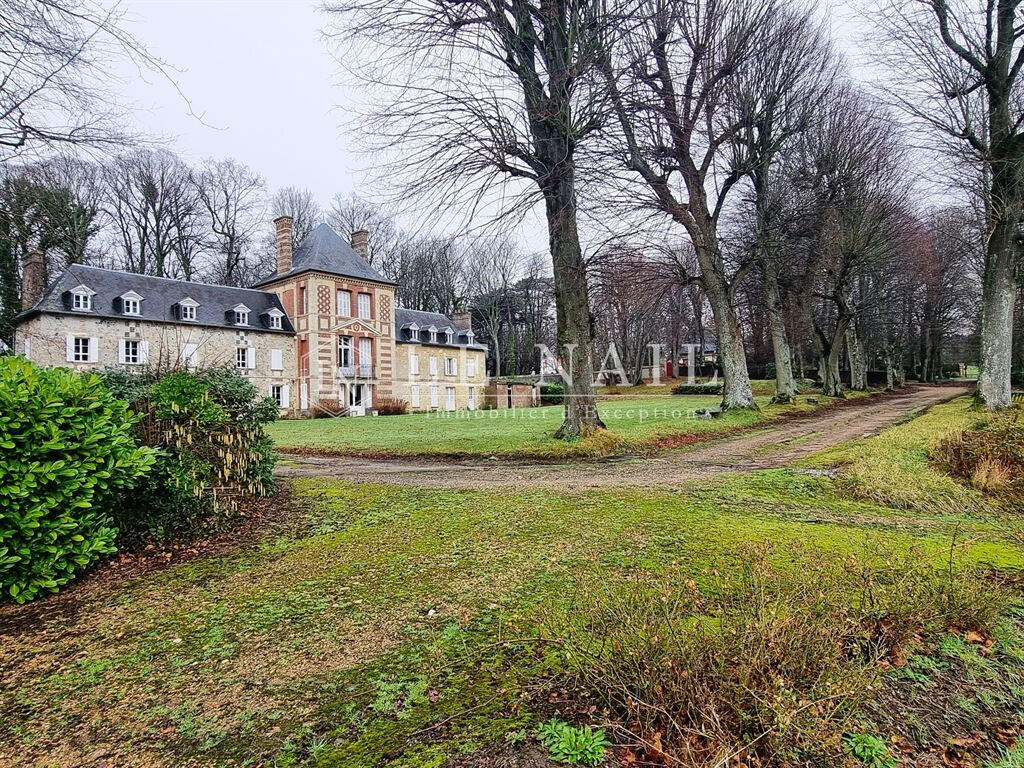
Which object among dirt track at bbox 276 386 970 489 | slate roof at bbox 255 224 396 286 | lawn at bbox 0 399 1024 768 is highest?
slate roof at bbox 255 224 396 286

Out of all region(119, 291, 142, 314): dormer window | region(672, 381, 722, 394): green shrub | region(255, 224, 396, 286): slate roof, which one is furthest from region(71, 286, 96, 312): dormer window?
region(672, 381, 722, 394): green shrub

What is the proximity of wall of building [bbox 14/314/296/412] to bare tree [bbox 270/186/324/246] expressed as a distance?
1764 centimetres

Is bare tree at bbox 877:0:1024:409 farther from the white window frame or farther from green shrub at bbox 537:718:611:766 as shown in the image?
the white window frame

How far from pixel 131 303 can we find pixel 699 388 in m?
31.5

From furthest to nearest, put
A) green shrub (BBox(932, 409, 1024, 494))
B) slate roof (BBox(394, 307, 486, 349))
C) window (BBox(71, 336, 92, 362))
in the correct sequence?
slate roof (BBox(394, 307, 486, 349))
window (BBox(71, 336, 92, 362))
green shrub (BBox(932, 409, 1024, 494))

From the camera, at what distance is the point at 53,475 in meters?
3.12

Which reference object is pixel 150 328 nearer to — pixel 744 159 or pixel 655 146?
pixel 655 146

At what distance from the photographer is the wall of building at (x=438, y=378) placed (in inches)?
1237

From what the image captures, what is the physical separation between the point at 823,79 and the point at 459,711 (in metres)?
21.2

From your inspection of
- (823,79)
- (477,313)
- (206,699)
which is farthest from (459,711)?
(477,313)

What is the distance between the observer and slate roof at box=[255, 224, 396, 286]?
2750cm

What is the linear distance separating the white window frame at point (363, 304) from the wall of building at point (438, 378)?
3.09 meters

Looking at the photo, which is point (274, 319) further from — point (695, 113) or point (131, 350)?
point (695, 113)

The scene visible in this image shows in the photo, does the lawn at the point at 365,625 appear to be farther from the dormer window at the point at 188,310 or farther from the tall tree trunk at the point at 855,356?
the tall tree trunk at the point at 855,356
